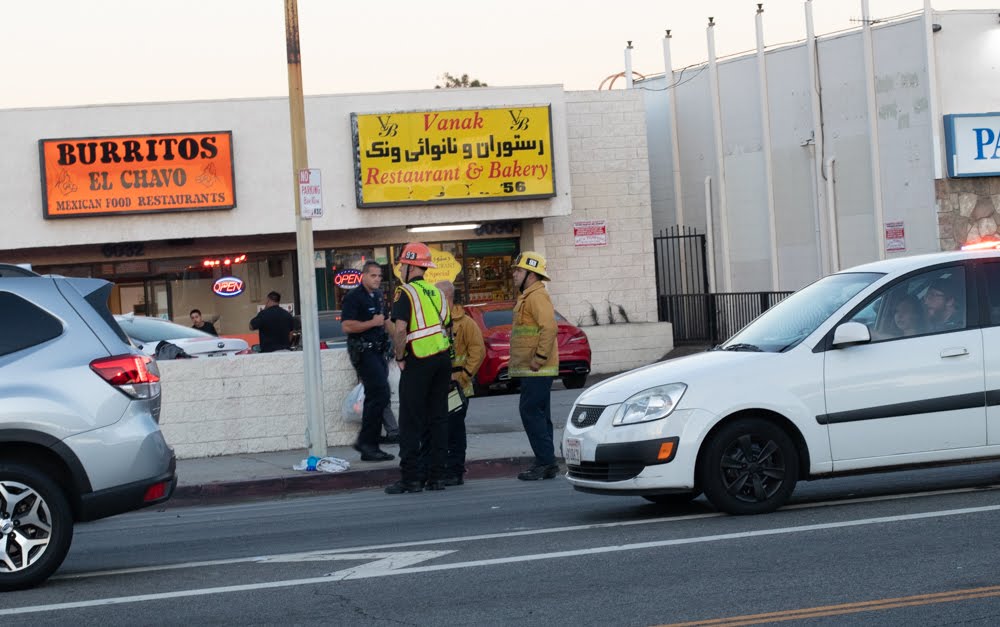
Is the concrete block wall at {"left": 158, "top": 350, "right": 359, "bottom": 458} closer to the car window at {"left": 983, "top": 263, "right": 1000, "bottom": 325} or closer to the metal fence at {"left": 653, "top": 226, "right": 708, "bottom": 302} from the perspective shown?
the car window at {"left": 983, "top": 263, "right": 1000, "bottom": 325}

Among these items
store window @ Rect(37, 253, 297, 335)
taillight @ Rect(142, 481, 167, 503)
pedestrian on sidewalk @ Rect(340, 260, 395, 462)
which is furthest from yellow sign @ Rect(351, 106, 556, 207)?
taillight @ Rect(142, 481, 167, 503)

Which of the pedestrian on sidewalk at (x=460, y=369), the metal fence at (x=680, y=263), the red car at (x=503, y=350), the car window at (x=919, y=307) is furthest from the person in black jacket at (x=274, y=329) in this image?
the metal fence at (x=680, y=263)

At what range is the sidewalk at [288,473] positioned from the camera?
1243 cm

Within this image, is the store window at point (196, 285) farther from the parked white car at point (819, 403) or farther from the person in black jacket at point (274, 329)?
the parked white car at point (819, 403)

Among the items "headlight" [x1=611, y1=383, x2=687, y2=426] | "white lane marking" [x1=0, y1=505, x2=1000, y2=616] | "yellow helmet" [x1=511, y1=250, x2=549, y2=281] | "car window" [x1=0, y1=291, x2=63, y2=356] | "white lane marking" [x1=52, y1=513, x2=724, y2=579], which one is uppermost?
"yellow helmet" [x1=511, y1=250, x2=549, y2=281]

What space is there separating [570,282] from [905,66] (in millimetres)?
7678

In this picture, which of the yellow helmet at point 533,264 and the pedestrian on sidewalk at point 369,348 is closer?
the yellow helmet at point 533,264

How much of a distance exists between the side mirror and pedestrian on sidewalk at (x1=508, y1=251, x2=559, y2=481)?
125 inches

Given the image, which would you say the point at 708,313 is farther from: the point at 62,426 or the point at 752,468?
the point at 62,426

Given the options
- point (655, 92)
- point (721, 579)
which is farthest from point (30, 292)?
point (655, 92)

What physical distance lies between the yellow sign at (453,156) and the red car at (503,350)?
11.1ft

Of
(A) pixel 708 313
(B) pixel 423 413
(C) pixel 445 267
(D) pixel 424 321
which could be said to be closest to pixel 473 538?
(B) pixel 423 413

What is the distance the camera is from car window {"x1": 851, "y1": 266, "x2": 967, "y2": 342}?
863cm

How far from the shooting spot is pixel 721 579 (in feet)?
21.8
